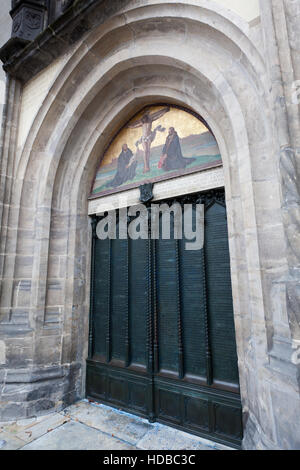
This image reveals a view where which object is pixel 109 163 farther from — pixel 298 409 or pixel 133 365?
pixel 298 409

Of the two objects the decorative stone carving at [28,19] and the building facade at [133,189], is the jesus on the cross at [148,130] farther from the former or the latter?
the decorative stone carving at [28,19]

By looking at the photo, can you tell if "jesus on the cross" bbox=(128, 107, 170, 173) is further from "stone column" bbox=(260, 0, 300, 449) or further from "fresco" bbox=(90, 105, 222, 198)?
"stone column" bbox=(260, 0, 300, 449)

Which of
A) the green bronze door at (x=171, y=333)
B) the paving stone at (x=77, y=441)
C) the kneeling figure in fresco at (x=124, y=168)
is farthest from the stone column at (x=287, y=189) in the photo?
the kneeling figure in fresco at (x=124, y=168)

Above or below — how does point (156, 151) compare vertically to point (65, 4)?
below

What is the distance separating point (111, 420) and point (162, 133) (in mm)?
4074

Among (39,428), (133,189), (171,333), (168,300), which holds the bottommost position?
(39,428)

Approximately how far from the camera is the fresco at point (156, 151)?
347 cm

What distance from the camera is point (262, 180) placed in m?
2.38

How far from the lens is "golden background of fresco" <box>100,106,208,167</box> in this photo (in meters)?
3.62

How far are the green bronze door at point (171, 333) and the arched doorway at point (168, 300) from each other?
12 millimetres

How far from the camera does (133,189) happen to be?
13.1ft
